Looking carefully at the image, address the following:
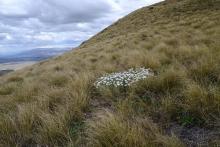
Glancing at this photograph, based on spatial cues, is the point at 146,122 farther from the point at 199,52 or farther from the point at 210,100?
the point at 199,52

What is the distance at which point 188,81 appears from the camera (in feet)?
17.3

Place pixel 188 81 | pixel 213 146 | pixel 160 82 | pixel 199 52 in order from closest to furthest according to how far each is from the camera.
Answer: pixel 213 146 < pixel 188 81 < pixel 160 82 < pixel 199 52

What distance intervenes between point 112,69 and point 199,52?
275cm

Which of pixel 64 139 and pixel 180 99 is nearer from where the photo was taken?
pixel 64 139

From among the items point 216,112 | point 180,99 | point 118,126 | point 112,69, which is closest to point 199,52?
point 112,69

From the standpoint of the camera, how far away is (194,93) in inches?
177

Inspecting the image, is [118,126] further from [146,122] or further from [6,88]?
[6,88]

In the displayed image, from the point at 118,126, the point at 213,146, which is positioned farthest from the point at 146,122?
the point at 213,146

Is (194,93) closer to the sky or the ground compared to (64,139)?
closer to the sky

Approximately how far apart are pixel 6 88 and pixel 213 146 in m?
7.93

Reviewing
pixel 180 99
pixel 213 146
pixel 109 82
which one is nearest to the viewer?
pixel 213 146

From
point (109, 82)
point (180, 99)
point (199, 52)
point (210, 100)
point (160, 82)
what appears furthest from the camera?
point (199, 52)

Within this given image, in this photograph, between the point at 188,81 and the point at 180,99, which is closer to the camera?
the point at 180,99

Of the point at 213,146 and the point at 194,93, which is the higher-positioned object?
the point at 194,93
